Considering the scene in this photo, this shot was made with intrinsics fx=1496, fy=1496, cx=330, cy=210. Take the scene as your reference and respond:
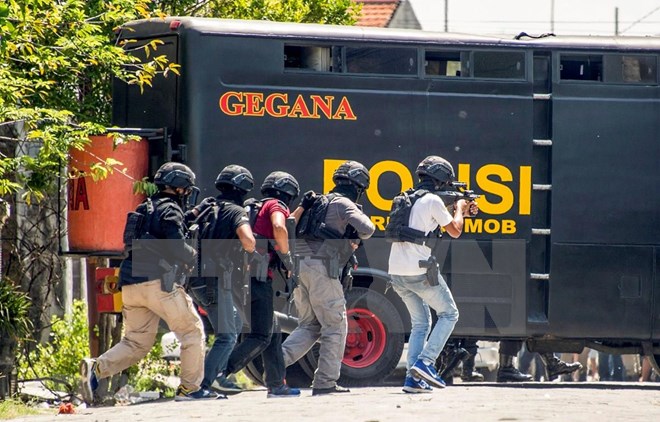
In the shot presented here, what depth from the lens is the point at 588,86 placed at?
13594mm

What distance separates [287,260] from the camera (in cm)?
1182

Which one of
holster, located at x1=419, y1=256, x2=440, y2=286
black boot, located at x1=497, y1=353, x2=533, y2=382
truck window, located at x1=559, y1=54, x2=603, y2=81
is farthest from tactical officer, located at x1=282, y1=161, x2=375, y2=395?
black boot, located at x1=497, y1=353, x2=533, y2=382

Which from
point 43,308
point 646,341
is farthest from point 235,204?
point 43,308

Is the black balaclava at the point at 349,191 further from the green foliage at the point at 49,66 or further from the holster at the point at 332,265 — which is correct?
the green foliage at the point at 49,66

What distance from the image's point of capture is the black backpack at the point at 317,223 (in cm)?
1188

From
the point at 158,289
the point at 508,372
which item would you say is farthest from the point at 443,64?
the point at 158,289

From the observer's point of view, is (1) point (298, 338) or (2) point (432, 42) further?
(2) point (432, 42)

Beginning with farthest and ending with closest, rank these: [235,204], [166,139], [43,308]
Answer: [43,308] → [166,139] → [235,204]

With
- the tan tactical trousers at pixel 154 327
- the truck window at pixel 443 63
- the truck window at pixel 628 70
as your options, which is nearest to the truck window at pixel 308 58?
the truck window at pixel 443 63

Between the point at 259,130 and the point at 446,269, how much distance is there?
6.87ft

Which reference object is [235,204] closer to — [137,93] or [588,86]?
[137,93]

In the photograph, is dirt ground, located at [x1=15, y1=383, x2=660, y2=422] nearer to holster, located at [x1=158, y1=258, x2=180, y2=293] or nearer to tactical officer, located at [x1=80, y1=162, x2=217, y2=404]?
tactical officer, located at [x1=80, y1=162, x2=217, y2=404]

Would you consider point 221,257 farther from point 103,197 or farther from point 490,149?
point 490,149

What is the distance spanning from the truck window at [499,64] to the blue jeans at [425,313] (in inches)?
92.2
